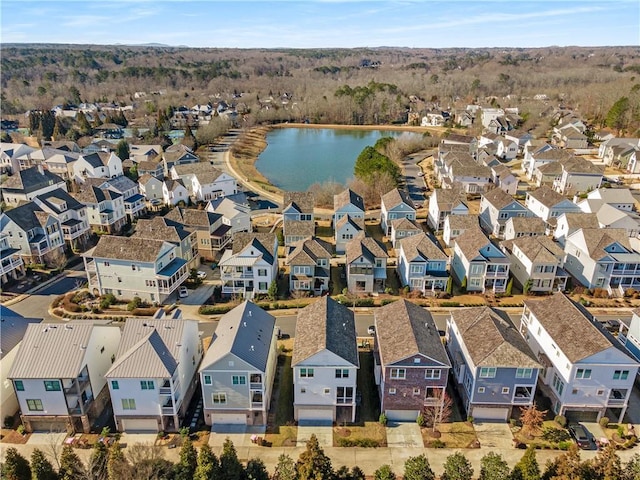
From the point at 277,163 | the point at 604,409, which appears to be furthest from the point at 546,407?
the point at 277,163

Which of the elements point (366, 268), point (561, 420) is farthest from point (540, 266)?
point (561, 420)

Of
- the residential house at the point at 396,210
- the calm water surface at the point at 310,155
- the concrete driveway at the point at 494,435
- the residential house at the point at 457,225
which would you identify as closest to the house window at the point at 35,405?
the concrete driveway at the point at 494,435

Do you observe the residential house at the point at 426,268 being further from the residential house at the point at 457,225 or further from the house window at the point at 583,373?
the house window at the point at 583,373

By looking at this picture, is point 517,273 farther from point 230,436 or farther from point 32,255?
point 32,255

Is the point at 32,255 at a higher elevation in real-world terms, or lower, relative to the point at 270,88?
lower

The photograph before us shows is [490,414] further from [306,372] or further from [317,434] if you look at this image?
[306,372]

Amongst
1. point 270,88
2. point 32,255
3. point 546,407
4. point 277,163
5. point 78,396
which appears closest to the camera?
point 78,396
